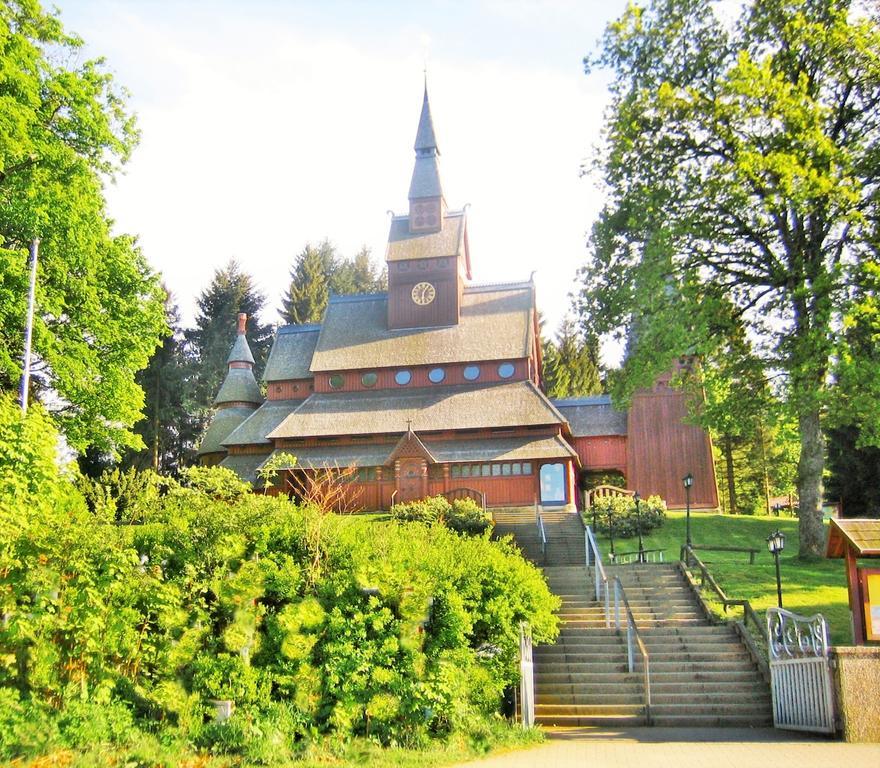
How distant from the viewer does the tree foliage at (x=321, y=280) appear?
6700 centimetres

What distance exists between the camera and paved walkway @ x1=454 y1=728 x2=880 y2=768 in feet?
38.6

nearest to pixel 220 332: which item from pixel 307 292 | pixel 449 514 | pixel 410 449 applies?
pixel 307 292

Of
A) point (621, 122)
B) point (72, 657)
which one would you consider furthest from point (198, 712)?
point (621, 122)

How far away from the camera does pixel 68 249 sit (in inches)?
887

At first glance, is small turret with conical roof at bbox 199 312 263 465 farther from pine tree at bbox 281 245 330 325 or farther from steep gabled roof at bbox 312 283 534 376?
pine tree at bbox 281 245 330 325

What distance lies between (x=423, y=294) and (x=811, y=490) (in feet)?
75.4

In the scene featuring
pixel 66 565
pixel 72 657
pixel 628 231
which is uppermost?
pixel 628 231

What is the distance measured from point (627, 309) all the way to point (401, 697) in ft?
56.7

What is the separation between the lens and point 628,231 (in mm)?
28500

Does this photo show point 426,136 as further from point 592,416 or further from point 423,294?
point 592,416

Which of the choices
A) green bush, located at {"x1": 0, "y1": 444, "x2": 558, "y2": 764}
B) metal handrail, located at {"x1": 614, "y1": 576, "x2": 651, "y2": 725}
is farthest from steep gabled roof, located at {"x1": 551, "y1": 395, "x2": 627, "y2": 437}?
green bush, located at {"x1": 0, "y1": 444, "x2": 558, "y2": 764}

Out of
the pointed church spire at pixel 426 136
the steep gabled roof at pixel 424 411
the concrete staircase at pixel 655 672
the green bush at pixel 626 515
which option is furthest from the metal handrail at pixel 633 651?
the pointed church spire at pixel 426 136

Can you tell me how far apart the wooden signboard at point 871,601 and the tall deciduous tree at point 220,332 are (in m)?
47.1

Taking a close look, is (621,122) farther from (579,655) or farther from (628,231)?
(579,655)
